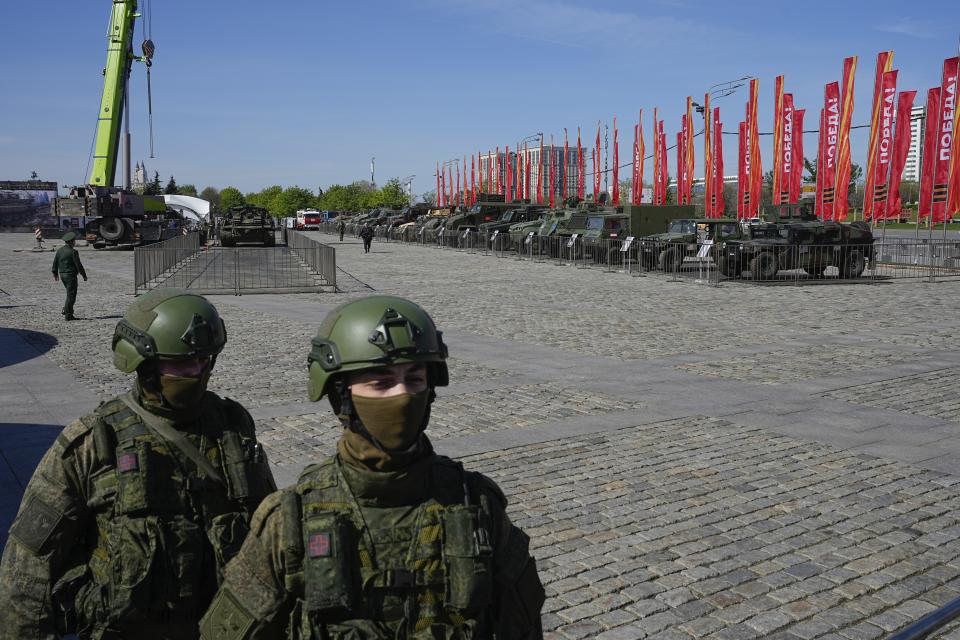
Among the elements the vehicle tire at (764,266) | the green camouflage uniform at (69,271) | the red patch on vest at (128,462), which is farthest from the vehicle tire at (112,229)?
the red patch on vest at (128,462)

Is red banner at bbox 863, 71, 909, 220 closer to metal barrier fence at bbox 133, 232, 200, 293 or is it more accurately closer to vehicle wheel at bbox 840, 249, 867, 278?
vehicle wheel at bbox 840, 249, 867, 278

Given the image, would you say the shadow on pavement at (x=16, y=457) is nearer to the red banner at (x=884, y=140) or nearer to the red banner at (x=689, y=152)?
the red banner at (x=884, y=140)

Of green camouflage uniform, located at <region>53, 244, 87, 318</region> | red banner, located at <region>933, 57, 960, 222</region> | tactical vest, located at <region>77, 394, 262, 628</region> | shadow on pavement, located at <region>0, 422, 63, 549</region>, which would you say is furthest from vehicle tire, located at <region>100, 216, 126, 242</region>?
tactical vest, located at <region>77, 394, 262, 628</region>

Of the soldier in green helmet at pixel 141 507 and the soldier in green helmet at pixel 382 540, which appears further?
the soldier in green helmet at pixel 141 507

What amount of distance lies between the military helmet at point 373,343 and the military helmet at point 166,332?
2.75 feet

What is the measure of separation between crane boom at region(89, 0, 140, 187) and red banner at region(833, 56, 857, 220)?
97.0 ft

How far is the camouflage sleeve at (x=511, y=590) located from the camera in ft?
7.34

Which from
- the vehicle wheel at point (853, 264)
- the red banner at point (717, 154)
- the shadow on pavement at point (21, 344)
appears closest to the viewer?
the shadow on pavement at point (21, 344)

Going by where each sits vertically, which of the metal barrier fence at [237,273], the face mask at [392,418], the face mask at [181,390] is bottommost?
the metal barrier fence at [237,273]

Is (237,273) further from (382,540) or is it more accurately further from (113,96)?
(113,96)

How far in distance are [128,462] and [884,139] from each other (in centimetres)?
2829

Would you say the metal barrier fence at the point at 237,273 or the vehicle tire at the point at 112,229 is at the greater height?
the vehicle tire at the point at 112,229

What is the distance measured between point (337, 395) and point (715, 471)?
5.44 meters

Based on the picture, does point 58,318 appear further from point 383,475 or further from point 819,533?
point 383,475
